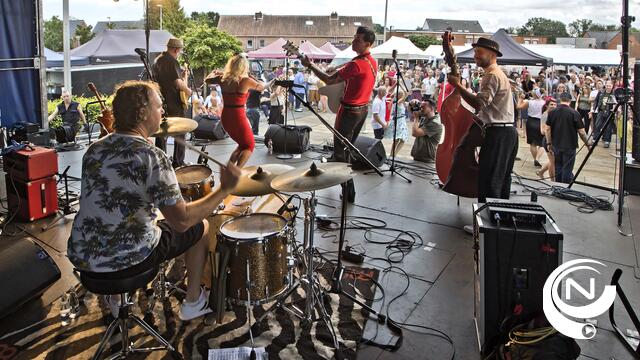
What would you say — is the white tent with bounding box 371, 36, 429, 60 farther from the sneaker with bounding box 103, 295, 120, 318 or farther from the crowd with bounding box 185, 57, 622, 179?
the sneaker with bounding box 103, 295, 120, 318

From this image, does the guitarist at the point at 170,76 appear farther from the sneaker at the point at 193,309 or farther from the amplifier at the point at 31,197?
the sneaker at the point at 193,309

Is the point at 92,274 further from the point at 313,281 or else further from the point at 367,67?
the point at 367,67

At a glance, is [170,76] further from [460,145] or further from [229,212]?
[460,145]

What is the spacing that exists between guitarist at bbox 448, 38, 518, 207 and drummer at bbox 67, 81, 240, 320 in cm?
288

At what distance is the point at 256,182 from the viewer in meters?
3.23

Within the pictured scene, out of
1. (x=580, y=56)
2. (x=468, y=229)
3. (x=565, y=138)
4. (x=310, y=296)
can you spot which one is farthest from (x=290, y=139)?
(x=580, y=56)

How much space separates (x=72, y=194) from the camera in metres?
5.89

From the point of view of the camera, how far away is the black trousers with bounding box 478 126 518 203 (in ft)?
14.9

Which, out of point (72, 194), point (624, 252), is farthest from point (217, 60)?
point (624, 252)

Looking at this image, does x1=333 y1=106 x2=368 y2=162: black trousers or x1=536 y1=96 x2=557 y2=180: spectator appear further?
x1=536 y1=96 x2=557 y2=180: spectator

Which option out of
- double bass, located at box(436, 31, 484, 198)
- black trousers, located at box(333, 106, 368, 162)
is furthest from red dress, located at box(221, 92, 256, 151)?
double bass, located at box(436, 31, 484, 198)

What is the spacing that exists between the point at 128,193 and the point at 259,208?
5.58 feet

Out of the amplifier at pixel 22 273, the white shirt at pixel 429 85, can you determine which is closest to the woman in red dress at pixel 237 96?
the amplifier at pixel 22 273

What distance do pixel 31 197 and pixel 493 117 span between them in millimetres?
4664
